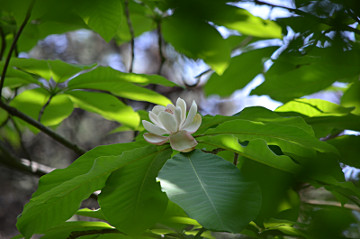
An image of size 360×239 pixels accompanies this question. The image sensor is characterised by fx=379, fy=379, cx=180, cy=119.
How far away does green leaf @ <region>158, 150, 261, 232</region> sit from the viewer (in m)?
0.48

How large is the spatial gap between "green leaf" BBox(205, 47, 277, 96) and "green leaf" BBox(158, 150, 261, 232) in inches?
21.5

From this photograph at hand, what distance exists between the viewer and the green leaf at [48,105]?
1.28 m

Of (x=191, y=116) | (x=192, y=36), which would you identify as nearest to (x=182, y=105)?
(x=191, y=116)

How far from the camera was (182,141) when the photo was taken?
2.38 feet

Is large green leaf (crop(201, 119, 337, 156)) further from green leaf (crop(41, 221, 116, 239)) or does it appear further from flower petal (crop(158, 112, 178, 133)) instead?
green leaf (crop(41, 221, 116, 239))

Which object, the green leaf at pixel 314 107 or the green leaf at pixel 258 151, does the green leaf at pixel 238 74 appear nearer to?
the green leaf at pixel 314 107

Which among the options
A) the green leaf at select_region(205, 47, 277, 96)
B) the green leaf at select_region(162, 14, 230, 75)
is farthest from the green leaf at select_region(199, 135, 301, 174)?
the green leaf at select_region(205, 47, 277, 96)

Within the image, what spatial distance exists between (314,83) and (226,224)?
65cm

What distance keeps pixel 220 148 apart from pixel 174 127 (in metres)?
0.13

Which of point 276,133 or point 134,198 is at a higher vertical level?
point 276,133

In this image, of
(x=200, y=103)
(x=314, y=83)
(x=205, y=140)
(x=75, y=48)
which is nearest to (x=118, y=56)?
(x=75, y=48)

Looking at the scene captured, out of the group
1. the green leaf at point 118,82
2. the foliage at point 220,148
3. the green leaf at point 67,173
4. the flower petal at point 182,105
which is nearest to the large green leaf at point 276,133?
the foliage at point 220,148

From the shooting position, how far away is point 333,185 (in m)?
0.60

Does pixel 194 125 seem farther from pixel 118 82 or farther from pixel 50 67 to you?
pixel 50 67
